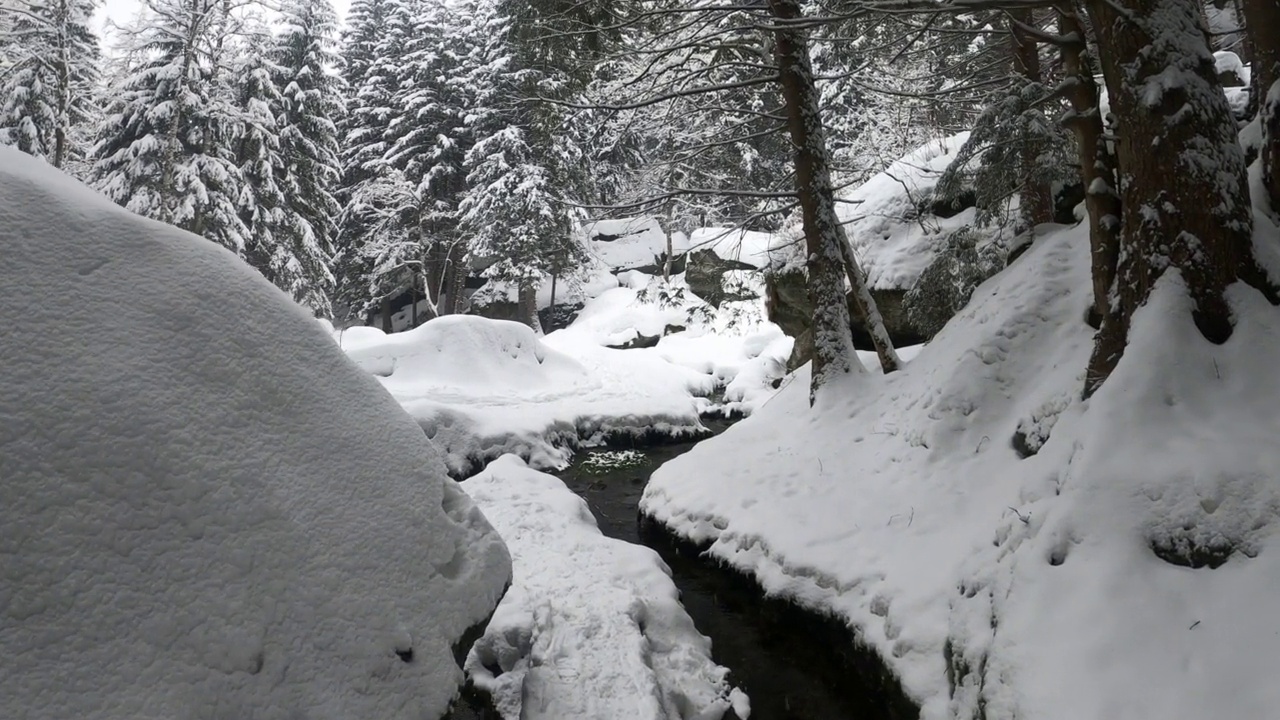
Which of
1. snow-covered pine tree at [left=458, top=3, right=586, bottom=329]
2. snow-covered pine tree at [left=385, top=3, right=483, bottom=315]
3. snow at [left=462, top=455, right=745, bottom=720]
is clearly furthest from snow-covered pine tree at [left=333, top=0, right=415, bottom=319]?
snow at [left=462, top=455, right=745, bottom=720]

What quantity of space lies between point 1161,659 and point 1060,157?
505cm

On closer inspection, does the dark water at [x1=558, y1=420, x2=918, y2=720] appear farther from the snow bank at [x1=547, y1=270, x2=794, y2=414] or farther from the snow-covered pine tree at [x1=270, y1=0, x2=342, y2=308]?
the snow-covered pine tree at [x1=270, y1=0, x2=342, y2=308]

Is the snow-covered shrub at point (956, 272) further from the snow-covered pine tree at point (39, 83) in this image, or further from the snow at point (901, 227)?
the snow-covered pine tree at point (39, 83)

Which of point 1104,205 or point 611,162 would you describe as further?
point 611,162

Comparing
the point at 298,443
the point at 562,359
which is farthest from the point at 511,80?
the point at 298,443

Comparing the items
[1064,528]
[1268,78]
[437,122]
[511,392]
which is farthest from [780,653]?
[437,122]

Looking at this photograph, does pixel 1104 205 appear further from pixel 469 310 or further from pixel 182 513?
pixel 469 310

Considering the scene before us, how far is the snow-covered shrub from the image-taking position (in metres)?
7.49

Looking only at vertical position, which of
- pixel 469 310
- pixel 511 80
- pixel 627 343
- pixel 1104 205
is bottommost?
pixel 627 343

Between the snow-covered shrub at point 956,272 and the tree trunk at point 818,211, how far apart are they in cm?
84

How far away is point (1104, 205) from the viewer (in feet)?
15.2

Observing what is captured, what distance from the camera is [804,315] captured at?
11.4m

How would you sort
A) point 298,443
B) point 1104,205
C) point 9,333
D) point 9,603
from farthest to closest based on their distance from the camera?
point 1104,205
point 298,443
point 9,333
point 9,603

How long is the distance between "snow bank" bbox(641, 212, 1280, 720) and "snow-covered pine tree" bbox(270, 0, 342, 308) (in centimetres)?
2047
